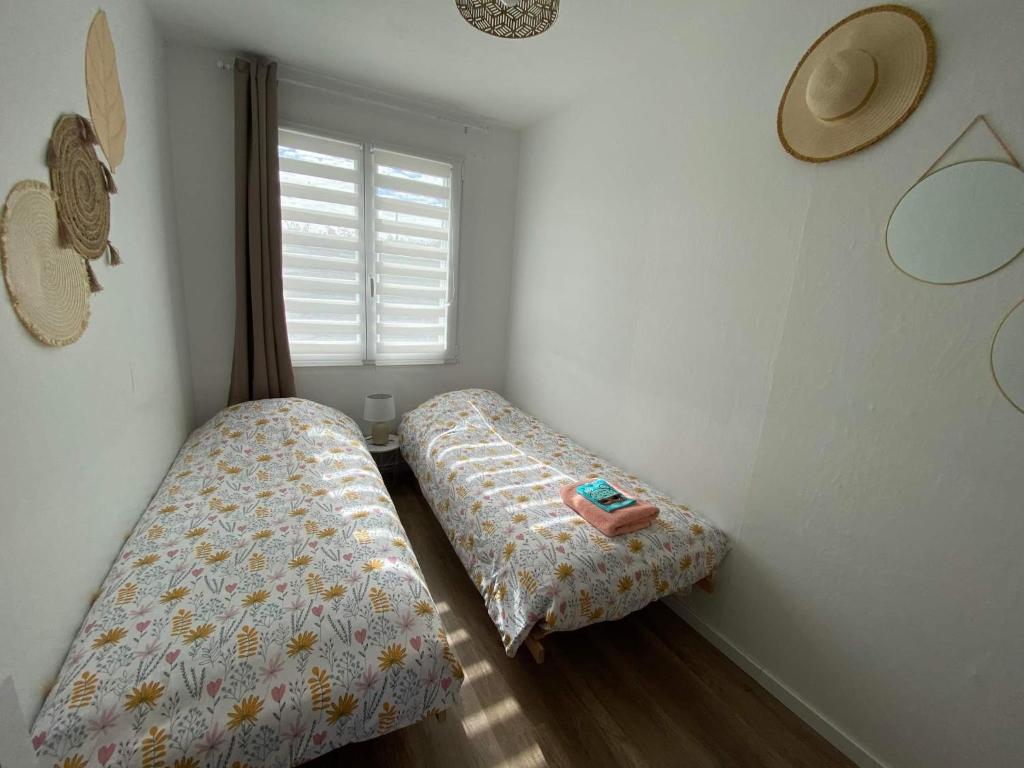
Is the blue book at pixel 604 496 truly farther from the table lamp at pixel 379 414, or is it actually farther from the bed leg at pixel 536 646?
the table lamp at pixel 379 414

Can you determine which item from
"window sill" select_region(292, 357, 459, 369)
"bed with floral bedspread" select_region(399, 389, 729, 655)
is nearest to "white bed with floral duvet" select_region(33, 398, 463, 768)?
"bed with floral bedspread" select_region(399, 389, 729, 655)

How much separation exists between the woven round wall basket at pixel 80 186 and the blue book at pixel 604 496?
190 centimetres

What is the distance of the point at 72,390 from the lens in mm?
1152

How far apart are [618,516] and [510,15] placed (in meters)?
1.76

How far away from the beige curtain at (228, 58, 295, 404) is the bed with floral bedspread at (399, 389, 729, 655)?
1.07m

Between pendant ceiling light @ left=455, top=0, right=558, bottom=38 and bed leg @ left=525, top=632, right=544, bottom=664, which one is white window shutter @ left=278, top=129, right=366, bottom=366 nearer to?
pendant ceiling light @ left=455, top=0, right=558, bottom=38

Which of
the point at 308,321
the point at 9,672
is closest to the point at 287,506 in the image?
the point at 9,672

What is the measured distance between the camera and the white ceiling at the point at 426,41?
1.71 meters

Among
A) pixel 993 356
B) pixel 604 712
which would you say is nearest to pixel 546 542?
pixel 604 712

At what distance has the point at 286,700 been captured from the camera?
960mm

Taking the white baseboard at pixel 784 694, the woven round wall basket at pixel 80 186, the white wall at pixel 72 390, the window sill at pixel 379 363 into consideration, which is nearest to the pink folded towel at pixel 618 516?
the white baseboard at pixel 784 694

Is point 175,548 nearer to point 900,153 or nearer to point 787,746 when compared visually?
point 787,746

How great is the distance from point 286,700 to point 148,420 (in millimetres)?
1366

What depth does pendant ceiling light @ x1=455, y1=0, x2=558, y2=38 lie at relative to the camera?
1.26m
